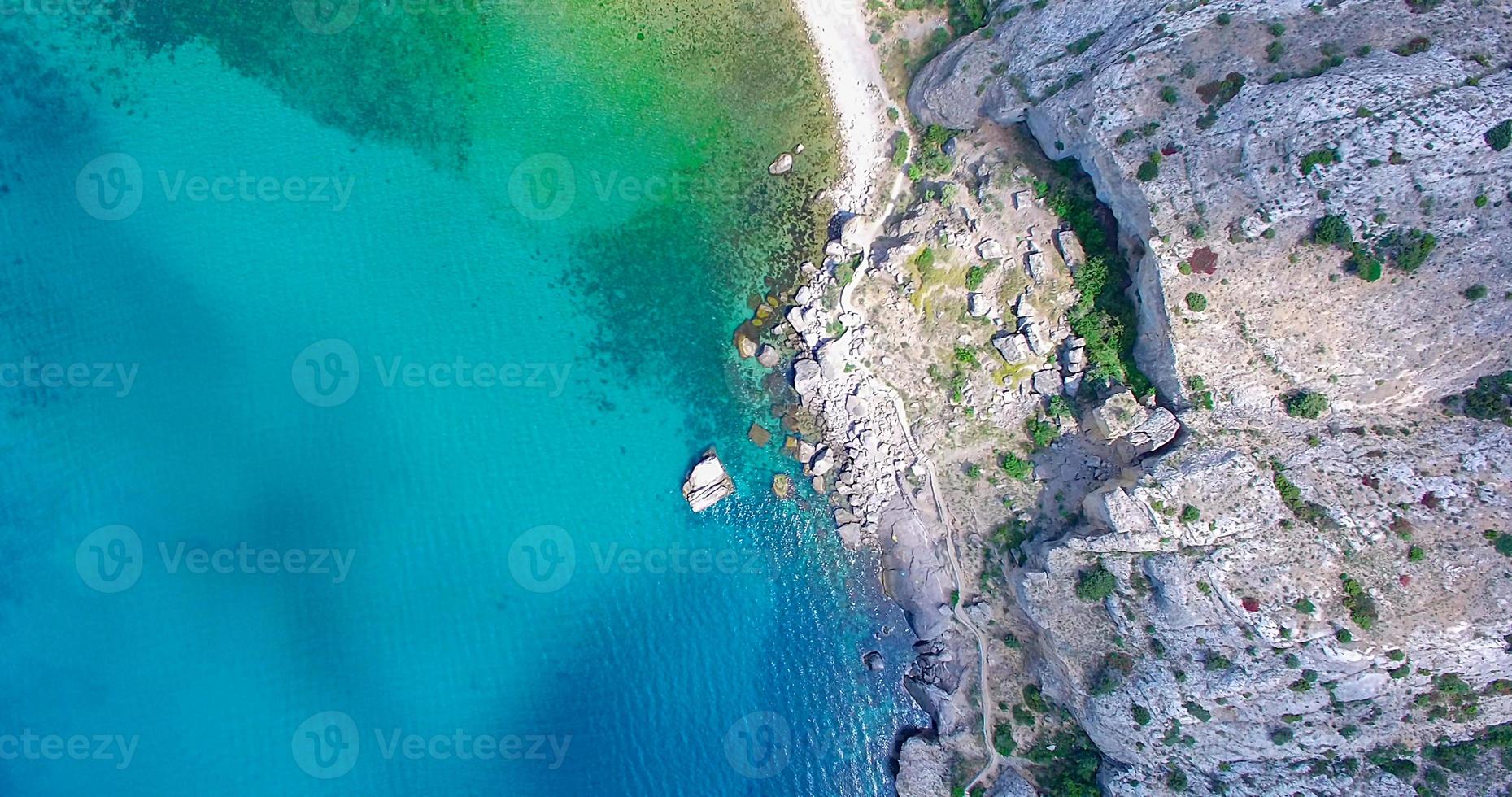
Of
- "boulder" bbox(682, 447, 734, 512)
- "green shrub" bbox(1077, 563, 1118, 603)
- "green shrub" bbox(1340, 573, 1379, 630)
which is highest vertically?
"boulder" bbox(682, 447, 734, 512)

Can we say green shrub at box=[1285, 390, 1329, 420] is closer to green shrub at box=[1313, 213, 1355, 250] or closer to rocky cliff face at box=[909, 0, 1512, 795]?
rocky cliff face at box=[909, 0, 1512, 795]

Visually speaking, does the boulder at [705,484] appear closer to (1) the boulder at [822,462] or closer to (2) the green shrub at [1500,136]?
(1) the boulder at [822,462]

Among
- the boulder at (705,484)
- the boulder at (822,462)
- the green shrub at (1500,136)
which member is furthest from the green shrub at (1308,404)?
the boulder at (705,484)

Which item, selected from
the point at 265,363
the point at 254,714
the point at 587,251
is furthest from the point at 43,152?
the point at 254,714

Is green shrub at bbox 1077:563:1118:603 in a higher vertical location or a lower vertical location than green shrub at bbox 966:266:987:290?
lower

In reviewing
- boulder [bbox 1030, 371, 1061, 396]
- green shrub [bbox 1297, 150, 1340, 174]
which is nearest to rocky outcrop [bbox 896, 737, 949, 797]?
boulder [bbox 1030, 371, 1061, 396]

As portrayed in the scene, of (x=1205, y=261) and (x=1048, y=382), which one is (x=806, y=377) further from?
(x=1205, y=261)

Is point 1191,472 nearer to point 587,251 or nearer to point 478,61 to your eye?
point 587,251
